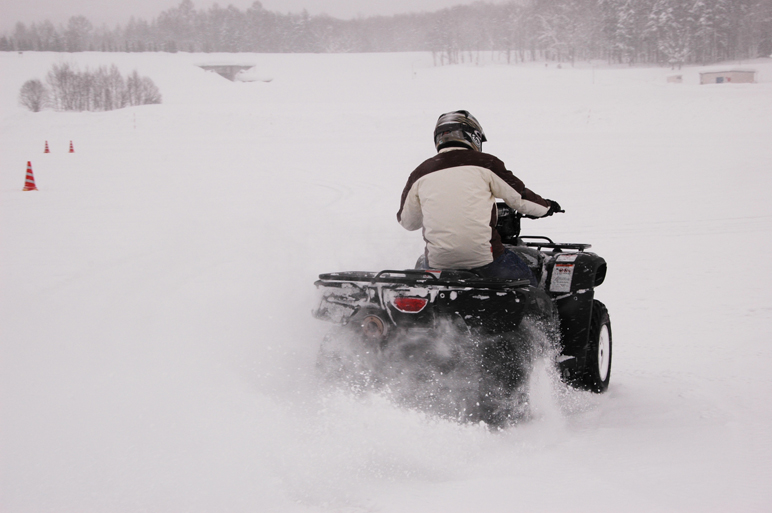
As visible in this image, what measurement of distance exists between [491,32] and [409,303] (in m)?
142

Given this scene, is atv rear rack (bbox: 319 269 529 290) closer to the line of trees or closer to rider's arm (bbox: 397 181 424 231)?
rider's arm (bbox: 397 181 424 231)

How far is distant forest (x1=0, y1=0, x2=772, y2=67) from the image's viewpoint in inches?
A: 3386

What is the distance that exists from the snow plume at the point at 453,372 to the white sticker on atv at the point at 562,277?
863 mm

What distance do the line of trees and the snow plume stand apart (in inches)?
2546

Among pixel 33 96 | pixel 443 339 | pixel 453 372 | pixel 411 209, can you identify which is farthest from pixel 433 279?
pixel 33 96

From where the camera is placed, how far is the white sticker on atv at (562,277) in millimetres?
4492

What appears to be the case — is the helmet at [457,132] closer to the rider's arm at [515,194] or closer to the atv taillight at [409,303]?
the rider's arm at [515,194]

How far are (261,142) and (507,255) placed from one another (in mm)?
27394

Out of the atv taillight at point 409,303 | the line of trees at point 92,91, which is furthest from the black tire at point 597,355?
the line of trees at point 92,91

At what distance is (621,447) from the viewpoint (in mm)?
3658

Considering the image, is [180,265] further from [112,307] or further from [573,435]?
[573,435]

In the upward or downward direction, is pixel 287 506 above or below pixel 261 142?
below

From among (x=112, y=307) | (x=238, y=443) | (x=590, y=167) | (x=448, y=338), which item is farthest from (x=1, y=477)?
(x=590, y=167)

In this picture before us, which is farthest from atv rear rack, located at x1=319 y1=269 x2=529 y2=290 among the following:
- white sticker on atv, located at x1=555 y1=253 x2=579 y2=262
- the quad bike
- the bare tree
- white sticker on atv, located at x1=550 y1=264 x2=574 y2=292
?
the bare tree
